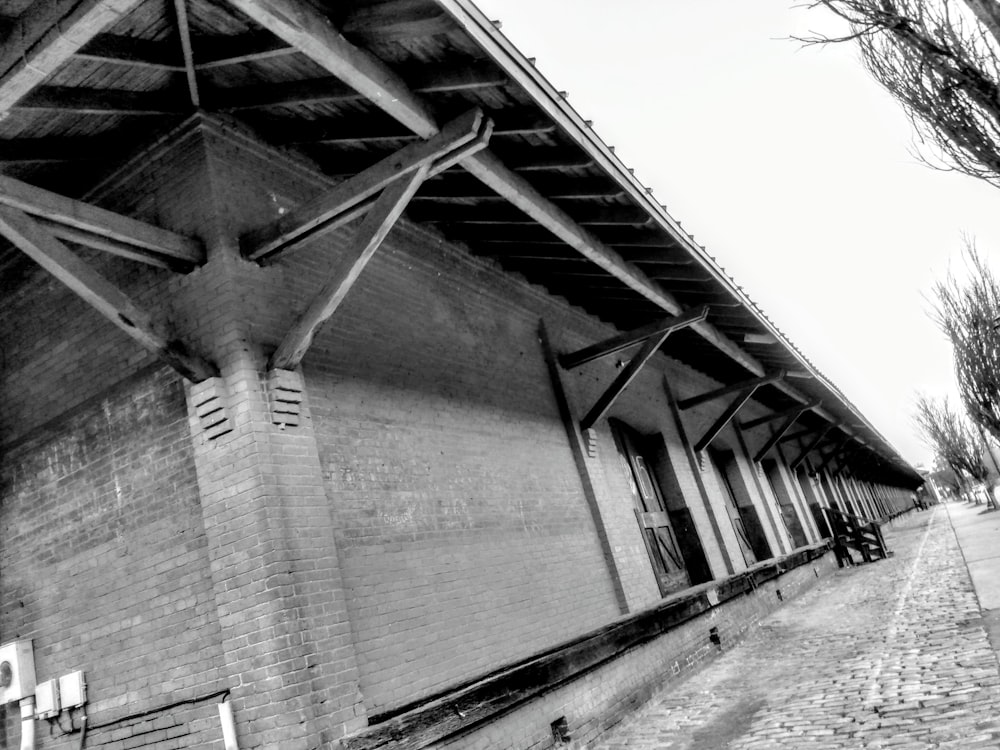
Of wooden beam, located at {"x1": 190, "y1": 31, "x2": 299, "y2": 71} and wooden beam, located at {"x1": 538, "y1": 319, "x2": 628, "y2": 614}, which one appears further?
wooden beam, located at {"x1": 538, "y1": 319, "x2": 628, "y2": 614}

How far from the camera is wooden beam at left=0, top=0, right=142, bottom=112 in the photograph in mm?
3096

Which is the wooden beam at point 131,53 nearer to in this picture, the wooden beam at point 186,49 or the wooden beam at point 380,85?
the wooden beam at point 186,49

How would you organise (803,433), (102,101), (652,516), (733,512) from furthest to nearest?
(803,433) < (733,512) < (652,516) < (102,101)

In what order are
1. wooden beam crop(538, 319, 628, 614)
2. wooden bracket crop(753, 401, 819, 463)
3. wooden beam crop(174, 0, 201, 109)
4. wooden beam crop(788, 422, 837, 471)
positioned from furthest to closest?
wooden beam crop(788, 422, 837, 471) < wooden bracket crop(753, 401, 819, 463) < wooden beam crop(538, 319, 628, 614) < wooden beam crop(174, 0, 201, 109)

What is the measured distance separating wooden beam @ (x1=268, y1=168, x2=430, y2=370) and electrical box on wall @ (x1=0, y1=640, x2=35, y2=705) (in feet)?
9.70

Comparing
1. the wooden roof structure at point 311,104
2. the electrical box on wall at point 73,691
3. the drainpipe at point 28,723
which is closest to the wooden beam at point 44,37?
the wooden roof structure at point 311,104

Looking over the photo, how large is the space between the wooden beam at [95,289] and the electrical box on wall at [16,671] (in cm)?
260

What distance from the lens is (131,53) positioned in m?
4.31

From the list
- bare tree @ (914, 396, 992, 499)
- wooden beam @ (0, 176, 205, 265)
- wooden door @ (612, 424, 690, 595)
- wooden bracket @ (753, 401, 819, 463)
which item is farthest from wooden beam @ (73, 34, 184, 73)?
bare tree @ (914, 396, 992, 499)

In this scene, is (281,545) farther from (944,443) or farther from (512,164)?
(944,443)

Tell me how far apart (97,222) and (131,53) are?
3.52ft

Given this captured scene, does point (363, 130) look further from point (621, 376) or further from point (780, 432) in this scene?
point (780, 432)

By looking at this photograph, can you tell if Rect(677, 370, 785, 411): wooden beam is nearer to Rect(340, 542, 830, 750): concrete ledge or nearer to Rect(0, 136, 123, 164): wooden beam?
Rect(340, 542, 830, 750): concrete ledge

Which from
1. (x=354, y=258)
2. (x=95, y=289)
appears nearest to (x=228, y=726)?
(x=95, y=289)
